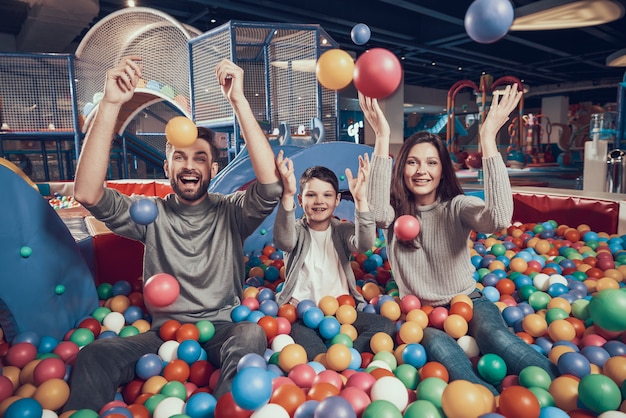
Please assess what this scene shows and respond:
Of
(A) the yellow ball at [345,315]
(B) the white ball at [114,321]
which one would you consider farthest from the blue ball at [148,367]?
(A) the yellow ball at [345,315]

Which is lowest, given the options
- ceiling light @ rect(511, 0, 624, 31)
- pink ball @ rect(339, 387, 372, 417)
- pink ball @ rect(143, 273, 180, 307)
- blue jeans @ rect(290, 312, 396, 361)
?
blue jeans @ rect(290, 312, 396, 361)

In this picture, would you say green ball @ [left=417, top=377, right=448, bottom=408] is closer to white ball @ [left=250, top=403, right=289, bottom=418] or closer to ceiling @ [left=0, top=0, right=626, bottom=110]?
white ball @ [left=250, top=403, right=289, bottom=418]

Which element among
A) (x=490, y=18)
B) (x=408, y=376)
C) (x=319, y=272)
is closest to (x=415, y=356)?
(x=408, y=376)

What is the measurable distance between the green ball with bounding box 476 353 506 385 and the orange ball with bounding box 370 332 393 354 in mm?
275

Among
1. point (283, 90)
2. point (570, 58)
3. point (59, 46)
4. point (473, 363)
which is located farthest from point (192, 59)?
point (570, 58)

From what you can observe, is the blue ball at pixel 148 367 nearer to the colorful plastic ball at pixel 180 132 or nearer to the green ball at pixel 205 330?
the green ball at pixel 205 330

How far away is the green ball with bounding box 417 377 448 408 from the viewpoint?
955 millimetres

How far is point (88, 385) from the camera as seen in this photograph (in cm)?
103

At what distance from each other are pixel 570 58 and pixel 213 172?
448 inches

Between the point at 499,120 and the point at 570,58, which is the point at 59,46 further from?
the point at 570,58

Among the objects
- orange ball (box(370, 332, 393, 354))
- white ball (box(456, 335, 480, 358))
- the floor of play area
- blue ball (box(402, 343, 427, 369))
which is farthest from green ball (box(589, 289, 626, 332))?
orange ball (box(370, 332, 393, 354))

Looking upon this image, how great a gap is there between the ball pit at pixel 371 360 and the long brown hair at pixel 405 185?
12.5 inches

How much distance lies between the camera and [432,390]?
97 centimetres

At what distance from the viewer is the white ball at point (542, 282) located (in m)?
1.77
